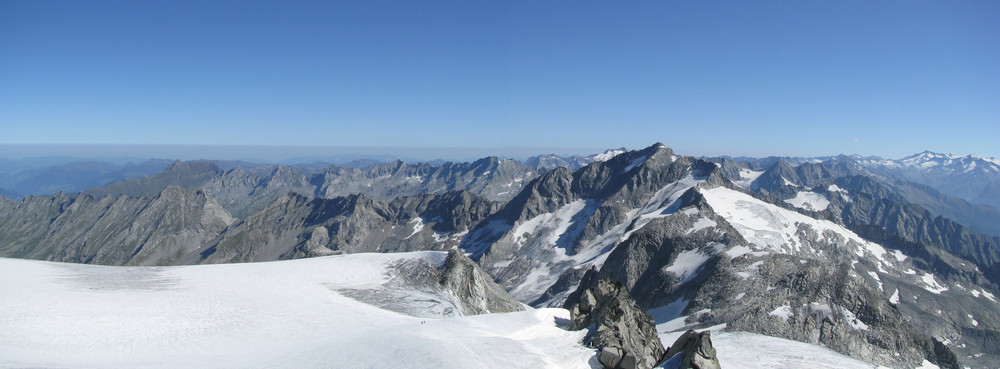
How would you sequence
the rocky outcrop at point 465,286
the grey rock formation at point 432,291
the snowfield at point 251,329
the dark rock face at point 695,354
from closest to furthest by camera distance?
1. the dark rock face at point 695,354
2. the snowfield at point 251,329
3. the grey rock formation at point 432,291
4. the rocky outcrop at point 465,286

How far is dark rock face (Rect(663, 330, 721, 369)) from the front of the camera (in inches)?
913

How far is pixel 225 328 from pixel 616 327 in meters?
28.4

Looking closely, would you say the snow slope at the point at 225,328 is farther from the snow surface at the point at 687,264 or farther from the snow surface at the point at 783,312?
the snow surface at the point at 687,264

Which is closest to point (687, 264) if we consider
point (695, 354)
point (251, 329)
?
point (695, 354)

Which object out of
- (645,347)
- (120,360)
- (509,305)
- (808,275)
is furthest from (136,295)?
(808,275)

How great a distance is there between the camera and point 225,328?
3119cm

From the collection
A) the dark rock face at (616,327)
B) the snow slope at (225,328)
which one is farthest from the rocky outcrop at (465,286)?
the dark rock face at (616,327)

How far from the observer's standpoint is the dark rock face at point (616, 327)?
2516cm

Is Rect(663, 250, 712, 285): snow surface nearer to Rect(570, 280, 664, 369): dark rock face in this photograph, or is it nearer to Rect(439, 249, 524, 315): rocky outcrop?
Rect(439, 249, 524, 315): rocky outcrop

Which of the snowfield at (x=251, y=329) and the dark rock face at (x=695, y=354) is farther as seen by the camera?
the snowfield at (x=251, y=329)

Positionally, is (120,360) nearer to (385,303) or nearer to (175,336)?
(175,336)

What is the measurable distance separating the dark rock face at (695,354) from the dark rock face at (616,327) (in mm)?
2021

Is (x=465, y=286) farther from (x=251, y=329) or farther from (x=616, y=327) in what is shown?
(x=616, y=327)

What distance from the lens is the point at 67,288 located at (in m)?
35.0
